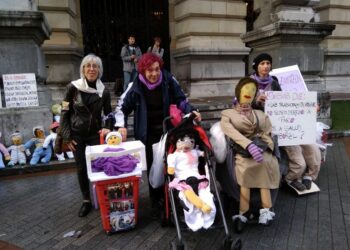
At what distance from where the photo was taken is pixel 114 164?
3.10 metres

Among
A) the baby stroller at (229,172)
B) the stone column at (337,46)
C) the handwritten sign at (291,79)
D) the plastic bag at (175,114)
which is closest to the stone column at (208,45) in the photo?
the stone column at (337,46)

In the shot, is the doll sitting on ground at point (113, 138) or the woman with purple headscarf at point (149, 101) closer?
the doll sitting on ground at point (113, 138)

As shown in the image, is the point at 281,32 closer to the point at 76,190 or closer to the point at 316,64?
the point at 316,64

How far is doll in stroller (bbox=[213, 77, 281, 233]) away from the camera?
3389 millimetres

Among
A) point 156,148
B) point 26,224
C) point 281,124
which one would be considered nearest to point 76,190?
point 26,224

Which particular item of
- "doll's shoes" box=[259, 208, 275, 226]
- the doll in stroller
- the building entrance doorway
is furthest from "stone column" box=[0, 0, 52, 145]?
the building entrance doorway

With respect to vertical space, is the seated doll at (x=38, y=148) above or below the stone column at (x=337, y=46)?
below

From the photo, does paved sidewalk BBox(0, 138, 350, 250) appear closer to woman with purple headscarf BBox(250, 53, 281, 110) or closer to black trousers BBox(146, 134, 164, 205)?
black trousers BBox(146, 134, 164, 205)

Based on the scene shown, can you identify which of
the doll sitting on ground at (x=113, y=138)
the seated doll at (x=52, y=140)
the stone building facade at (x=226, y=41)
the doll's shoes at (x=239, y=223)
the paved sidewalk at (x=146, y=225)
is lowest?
the paved sidewalk at (x=146, y=225)

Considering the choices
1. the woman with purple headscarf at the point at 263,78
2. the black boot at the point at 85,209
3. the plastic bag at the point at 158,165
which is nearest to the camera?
the plastic bag at the point at 158,165

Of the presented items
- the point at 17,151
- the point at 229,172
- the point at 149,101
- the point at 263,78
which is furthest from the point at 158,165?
the point at 17,151

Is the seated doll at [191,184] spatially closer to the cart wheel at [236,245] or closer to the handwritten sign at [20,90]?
the cart wheel at [236,245]

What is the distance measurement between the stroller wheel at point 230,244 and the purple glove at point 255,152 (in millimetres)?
844

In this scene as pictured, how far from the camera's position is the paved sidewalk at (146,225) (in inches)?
125
